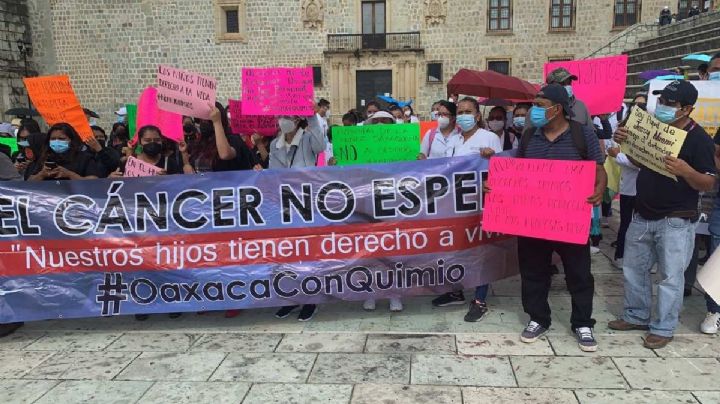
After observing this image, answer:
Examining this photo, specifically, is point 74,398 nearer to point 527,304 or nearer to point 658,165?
point 527,304

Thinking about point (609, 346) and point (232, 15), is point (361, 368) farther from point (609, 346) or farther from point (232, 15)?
point (232, 15)

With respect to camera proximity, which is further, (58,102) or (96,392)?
(58,102)

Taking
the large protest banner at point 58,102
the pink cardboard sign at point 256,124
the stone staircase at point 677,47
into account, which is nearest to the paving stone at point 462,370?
the pink cardboard sign at point 256,124

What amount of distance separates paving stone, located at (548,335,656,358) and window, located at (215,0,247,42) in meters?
26.5

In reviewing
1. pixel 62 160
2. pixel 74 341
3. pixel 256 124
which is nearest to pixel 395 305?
pixel 74 341

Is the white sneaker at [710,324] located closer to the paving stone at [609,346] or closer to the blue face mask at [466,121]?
the paving stone at [609,346]

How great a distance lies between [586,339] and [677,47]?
14165 mm

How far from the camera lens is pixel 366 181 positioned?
164 inches

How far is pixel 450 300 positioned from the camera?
4504mm

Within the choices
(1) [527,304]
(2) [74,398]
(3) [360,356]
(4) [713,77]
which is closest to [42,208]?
(2) [74,398]

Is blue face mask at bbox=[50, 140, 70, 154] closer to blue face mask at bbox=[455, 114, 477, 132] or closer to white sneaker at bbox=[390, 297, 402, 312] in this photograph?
white sneaker at bbox=[390, 297, 402, 312]

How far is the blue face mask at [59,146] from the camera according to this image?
4.32 metres

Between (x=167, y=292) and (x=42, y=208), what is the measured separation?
1.19 m

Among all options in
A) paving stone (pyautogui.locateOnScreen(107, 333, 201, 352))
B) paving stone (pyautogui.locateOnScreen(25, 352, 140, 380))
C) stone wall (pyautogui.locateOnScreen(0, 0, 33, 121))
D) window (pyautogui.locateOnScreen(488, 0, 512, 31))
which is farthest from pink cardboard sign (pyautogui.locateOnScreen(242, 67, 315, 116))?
stone wall (pyautogui.locateOnScreen(0, 0, 33, 121))
